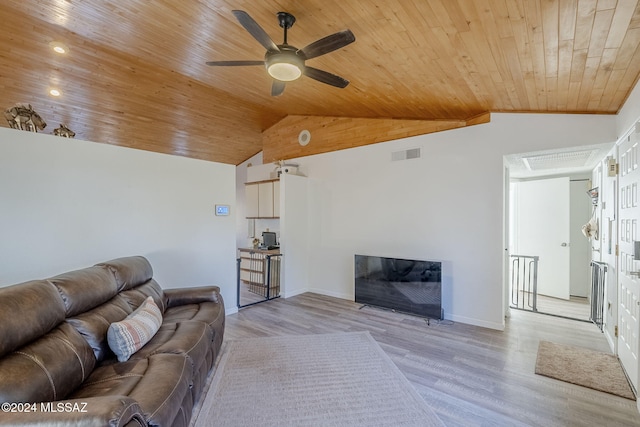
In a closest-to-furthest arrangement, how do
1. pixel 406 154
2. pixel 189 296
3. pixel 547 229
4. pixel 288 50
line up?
pixel 288 50
pixel 189 296
pixel 406 154
pixel 547 229

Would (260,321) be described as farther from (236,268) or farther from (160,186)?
(160,186)

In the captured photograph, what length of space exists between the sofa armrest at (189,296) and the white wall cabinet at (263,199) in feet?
9.31

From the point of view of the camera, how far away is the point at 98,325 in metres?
1.95

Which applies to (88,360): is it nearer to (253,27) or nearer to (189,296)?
(189,296)

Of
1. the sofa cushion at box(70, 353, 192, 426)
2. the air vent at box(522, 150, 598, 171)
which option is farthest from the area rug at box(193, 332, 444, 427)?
the air vent at box(522, 150, 598, 171)

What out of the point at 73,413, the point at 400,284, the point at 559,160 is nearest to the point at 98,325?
the point at 73,413

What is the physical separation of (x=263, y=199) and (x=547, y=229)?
5.53 meters

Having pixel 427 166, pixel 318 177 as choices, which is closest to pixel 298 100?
pixel 318 177

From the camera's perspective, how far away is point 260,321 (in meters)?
4.01

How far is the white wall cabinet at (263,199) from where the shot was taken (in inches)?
231

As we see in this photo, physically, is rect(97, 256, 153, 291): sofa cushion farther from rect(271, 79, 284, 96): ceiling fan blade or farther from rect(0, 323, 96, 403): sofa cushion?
rect(271, 79, 284, 96): ceiling fan blade

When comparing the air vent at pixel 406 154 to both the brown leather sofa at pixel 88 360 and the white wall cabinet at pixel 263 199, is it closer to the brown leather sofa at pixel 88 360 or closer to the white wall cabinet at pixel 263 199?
the white wall cabinet at pixel 263 199

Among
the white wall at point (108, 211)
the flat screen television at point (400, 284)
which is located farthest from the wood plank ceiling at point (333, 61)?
the flat screen television at point (400, 284)

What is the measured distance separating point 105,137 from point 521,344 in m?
7.72
